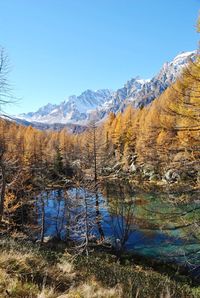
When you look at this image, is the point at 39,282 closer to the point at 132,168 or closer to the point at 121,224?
the point at 121,224

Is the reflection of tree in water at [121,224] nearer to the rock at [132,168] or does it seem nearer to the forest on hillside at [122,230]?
the forest on hillside at [122,230]

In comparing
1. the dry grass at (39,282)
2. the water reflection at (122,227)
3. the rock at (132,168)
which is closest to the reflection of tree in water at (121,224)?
the water reflection at (122,227)

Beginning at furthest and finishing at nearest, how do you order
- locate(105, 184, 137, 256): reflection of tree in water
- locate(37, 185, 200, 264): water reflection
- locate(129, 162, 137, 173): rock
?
locate(129, 162, 137, 173): rock < locate(105, 184, 137, 256): reflection of tree in water < locate(37, 185, 200, 264): water reflection

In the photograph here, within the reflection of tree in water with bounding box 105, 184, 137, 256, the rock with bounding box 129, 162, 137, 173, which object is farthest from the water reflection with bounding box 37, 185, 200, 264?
the rock with bounding box 129, 162, 137, 173

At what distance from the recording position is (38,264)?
7.36 meters

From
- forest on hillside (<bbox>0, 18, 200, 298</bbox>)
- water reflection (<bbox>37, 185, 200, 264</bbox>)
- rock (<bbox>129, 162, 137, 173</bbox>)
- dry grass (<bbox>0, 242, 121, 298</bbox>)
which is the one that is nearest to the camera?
dry grass (<bbox>0, 242, 121, 298</bbox>)

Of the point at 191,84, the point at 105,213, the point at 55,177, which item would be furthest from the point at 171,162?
the point at 55,177

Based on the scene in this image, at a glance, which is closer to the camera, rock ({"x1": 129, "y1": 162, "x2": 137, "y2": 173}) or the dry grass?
the dry grass

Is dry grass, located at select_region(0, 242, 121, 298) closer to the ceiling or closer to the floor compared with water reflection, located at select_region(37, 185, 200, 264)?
closer to the ceiling

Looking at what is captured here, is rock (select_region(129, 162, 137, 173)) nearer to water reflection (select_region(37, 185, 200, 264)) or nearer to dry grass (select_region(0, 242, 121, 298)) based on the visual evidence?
water reflection (select_region(37, 185, 200, 264))

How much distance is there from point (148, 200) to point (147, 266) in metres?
18.6

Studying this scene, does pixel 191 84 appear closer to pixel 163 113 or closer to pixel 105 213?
pixel 163 113

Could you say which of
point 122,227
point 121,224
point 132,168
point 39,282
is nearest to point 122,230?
point 122,227

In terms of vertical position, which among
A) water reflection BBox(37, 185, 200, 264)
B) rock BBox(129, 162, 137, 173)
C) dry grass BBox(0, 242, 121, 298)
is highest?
dry grass BBox(0, 242, 121, 298)
